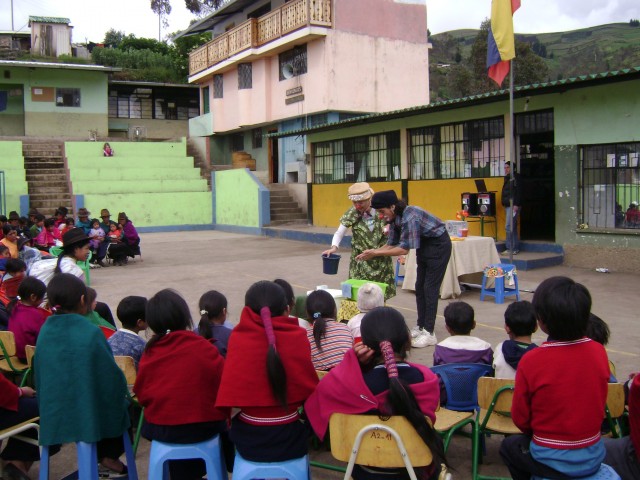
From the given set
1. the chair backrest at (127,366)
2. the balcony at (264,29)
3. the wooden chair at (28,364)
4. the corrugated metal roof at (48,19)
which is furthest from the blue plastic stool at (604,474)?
the corrugated metal roof at (48,19)

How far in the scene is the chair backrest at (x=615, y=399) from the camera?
2928 millimetres

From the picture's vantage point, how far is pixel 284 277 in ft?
36.8

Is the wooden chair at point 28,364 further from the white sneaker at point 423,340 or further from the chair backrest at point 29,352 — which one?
the white sneaker at point 423,340

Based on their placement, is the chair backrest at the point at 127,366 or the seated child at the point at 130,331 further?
the seated child at the point at 130,331

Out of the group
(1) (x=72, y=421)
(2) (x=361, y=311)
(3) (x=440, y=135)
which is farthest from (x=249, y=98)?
(1) (x=72, y=421)

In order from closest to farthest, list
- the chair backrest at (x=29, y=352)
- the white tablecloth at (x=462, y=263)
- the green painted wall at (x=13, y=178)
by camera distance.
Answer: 1. the chair backrest at (x=29, y=352)
2. the white tablecloth at (x=462, y=263)
3. the green painted wall at (x=13, y=178)

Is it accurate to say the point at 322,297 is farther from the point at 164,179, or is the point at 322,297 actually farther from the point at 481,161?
the point at 164,179

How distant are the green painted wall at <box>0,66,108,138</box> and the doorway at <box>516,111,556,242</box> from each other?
71.6ft

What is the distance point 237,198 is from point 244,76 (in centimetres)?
597

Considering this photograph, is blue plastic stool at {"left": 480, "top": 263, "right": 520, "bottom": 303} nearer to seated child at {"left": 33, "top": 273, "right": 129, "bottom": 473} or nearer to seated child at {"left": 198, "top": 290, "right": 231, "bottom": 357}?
seated child at {"left": 198, "top": 290, "right": 231, "bottom": 357}

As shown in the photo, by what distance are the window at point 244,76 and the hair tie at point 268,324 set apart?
22.6m

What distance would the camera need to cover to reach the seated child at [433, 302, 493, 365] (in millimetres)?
3785

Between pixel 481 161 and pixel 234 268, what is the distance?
5424 mm

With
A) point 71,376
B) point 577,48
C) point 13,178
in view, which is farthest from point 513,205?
point 577,48
